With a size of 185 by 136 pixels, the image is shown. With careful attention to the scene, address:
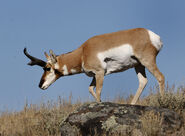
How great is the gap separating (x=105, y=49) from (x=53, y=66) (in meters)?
1.85

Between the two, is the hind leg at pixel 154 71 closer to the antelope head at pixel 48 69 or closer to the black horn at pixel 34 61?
the antelope head at pixel 48 69

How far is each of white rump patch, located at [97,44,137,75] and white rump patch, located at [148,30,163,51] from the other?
0.69 m

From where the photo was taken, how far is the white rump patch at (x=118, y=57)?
825 cm

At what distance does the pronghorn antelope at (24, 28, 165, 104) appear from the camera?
8.20 metres

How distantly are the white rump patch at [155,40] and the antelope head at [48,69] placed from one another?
2.99m

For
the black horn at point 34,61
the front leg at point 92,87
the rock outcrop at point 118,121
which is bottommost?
the rock outcrop at point 118,121

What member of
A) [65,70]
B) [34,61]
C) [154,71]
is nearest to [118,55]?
[154,71]

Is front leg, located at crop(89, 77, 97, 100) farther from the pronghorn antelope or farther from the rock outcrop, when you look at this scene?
the rock outcrop

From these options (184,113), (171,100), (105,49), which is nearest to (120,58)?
(105,49)

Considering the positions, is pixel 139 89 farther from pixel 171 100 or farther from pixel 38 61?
pixel 38 61

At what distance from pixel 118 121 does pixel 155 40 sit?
346 cm

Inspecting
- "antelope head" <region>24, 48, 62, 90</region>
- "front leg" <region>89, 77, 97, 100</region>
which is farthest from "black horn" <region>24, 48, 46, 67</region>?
"front leg" <region>89, 77, 97, 100</region>

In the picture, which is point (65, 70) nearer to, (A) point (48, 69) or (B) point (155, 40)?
(A) point (48, 69)

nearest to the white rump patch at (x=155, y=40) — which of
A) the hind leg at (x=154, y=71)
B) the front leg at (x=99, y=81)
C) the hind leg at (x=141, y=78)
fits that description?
the hind leg at (x=154, y=71)
